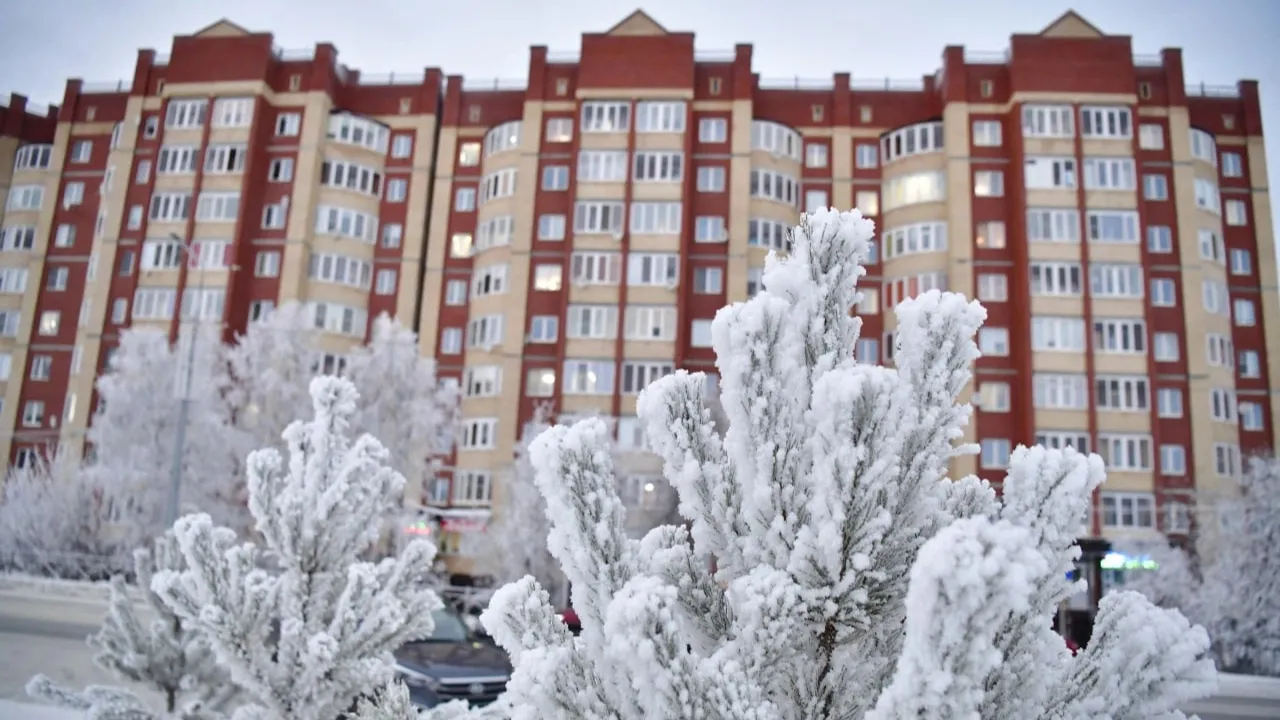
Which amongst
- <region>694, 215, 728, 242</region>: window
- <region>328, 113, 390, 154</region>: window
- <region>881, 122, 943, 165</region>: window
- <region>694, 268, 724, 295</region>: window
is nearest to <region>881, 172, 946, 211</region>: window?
<region>881, 122, 943, 165</region>: window

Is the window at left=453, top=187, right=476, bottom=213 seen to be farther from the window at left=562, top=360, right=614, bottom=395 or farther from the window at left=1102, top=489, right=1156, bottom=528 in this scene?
the window at left=1102, top=489, right=1156, bottom=528

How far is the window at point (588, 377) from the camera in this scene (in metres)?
41.3

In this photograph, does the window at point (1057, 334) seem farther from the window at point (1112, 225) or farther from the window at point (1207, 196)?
the window at point (1207, 196)

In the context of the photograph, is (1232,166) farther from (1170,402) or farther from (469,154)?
(469,154)

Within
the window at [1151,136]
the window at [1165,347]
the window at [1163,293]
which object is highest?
the window at [1151,136]

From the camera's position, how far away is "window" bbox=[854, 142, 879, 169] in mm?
46156

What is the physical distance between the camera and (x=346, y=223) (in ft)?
156

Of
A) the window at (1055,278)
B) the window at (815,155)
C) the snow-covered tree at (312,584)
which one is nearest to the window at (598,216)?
the window at (815,155)

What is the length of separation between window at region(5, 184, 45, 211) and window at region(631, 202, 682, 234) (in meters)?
32.2

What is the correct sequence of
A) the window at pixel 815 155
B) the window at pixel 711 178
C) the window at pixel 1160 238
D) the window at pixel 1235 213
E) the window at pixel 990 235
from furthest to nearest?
the window at pixel 815 155 → the window at pixel 1235 213 → the window at pixel 711 178 → the window at pixel 990 235 → the window at pixel 1160 238

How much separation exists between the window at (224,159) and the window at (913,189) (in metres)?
31.2

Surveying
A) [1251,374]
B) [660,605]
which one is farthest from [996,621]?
[1251,374]

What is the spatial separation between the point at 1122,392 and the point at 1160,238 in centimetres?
745

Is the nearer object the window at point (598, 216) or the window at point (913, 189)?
the window at point (598, 216)
